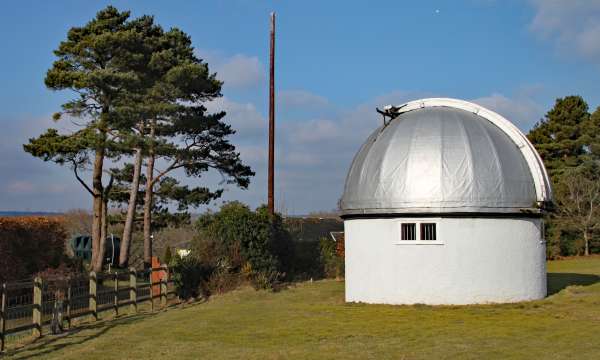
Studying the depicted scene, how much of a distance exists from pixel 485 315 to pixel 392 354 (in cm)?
563

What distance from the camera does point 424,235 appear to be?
61.2 feet

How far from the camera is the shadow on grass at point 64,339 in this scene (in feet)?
42.6

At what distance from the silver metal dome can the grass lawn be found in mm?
2904

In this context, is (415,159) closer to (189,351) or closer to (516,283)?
(516,283)

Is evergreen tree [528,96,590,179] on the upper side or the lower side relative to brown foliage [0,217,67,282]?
upper

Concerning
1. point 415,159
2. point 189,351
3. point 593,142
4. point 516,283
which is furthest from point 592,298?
point 593,142

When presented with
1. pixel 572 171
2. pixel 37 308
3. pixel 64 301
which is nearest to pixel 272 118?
pixel 64 301

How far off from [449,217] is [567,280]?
10.3 m

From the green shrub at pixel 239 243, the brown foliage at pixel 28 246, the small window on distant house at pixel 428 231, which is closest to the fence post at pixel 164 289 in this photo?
the green shrub at pixel 239 243

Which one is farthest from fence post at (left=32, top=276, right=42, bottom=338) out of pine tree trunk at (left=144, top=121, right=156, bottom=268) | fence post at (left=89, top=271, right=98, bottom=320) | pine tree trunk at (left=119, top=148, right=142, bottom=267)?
pine tree trunk at (left=144, top=121, right=156, bottom=268)

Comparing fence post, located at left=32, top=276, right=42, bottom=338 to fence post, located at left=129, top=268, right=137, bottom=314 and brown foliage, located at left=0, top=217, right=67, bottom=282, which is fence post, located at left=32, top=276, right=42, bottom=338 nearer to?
fence post, located at left=129, top=268, right=137, bottom=314

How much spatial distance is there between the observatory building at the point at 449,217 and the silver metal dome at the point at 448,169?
29 millimetres

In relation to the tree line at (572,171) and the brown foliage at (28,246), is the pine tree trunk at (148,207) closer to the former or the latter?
the brown foliage at (28,246)

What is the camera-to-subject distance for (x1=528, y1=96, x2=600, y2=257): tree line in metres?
43.6
